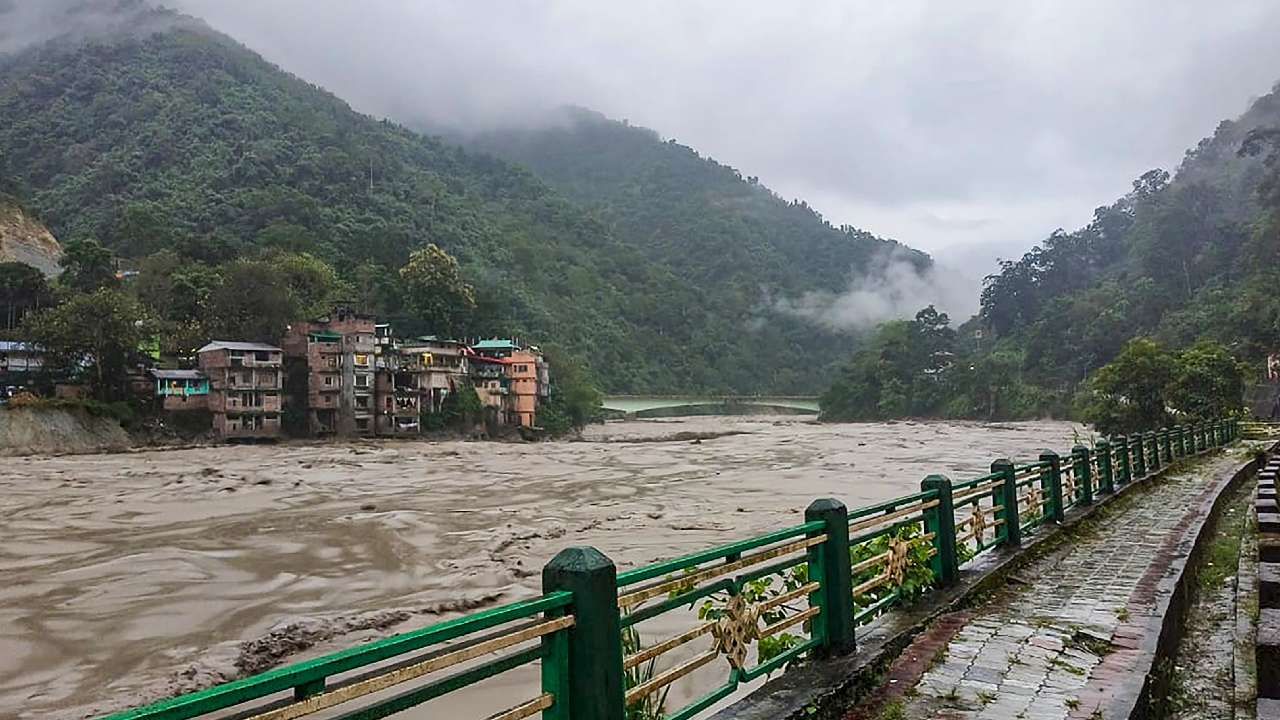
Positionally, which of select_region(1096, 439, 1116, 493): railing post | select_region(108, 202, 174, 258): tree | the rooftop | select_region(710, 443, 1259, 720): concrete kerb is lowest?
select_region(710, 443, 1259, 720): concrete kerb

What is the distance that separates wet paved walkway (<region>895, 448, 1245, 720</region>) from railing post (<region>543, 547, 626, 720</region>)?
1969mm

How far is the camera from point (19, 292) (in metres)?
48.9

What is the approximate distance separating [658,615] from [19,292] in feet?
188

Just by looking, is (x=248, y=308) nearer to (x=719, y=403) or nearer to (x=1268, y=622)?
(x=1268, y=622)

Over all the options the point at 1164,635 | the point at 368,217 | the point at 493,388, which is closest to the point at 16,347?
the point at 493,388

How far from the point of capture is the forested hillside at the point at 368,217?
78625mm

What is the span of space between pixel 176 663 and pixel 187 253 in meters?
60.5

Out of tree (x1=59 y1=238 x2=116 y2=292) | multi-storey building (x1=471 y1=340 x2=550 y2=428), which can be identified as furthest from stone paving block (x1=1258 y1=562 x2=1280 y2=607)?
tree (x1=59 y1=238 x2=116 y2=292)

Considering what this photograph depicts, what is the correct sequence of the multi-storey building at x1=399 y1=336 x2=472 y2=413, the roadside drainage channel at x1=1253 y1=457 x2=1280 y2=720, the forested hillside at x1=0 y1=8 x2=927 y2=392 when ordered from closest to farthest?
1. the roadside drainage channel at x1=1253 y1=457 x2=1280 y2=720
2. the multi-storey building at x1=399 y1=336 x2=472 y2=413
3. the forested hillside at x1=0 y1=8 x2=927 y2=392

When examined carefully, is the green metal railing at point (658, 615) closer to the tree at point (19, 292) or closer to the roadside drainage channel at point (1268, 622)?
the roadside drainage channel at point (1268, 622)

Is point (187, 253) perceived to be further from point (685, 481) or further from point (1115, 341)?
point (1115, 341)

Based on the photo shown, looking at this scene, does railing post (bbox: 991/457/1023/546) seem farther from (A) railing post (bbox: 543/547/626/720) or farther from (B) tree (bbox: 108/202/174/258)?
(B) tree (bbox: 108/202/174/258)

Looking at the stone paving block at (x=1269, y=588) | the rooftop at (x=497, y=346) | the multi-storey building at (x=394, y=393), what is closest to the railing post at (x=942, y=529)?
the stone paving block at (x=1269, y=588)

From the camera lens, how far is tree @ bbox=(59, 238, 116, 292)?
49344mm
